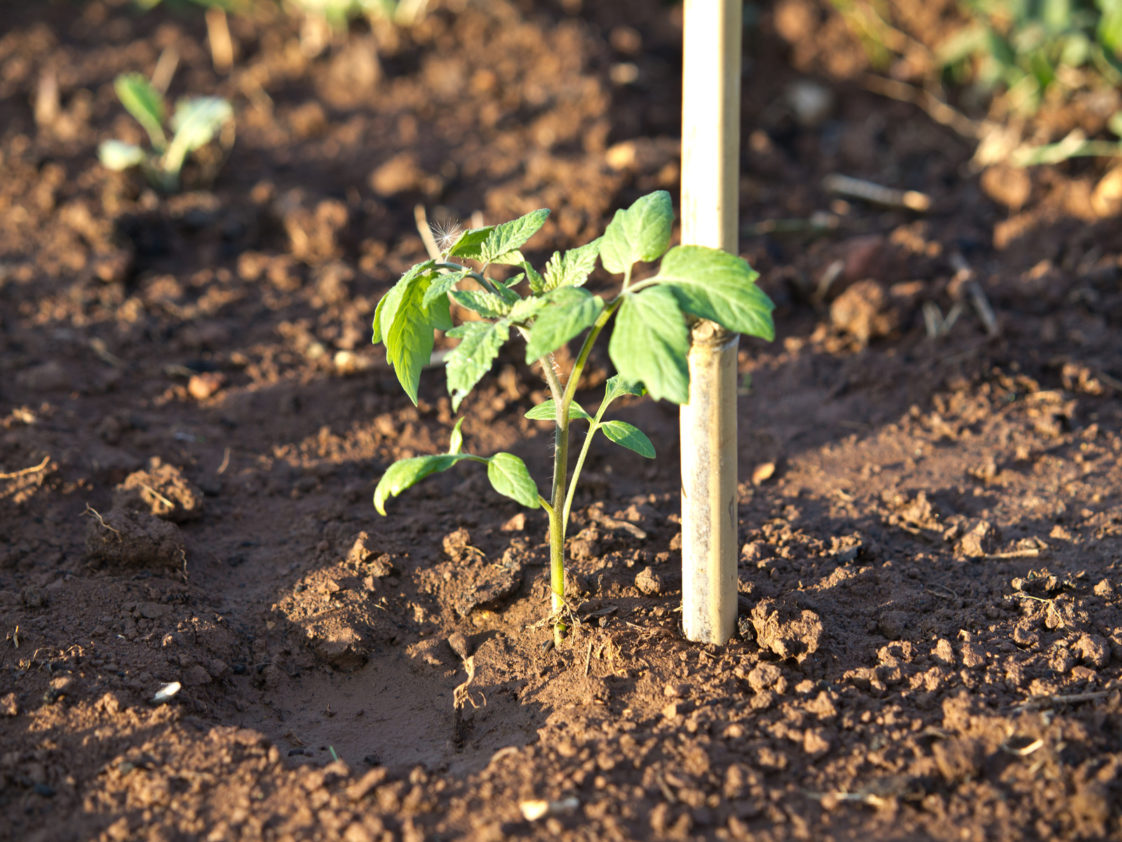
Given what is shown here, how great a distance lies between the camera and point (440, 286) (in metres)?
2.01

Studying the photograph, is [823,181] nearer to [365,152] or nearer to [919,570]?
[365,152]

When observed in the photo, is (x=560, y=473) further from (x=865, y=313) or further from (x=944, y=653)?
(x=865, y=313)

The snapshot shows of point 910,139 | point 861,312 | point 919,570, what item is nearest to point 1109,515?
point 919,570

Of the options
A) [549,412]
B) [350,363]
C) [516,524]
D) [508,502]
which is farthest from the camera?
[350,363]

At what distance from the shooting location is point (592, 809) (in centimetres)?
194

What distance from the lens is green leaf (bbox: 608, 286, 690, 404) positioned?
1784 mm

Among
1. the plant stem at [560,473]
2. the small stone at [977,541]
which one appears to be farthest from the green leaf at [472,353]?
the small stone at [977,541]

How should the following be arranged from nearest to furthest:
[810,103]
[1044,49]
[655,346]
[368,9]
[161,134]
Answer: [655,346] < [161,134] < [1044,49] < [810,103] < [368,9]

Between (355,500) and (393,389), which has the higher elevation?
(393,389)

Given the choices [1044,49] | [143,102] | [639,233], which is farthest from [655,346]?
[1044,49]

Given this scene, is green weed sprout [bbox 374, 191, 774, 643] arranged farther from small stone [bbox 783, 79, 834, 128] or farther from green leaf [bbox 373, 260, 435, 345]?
small stone [bbox 783, 79, 834, 128]

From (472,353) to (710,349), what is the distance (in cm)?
47

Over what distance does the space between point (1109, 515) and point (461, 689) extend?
71.5 inches

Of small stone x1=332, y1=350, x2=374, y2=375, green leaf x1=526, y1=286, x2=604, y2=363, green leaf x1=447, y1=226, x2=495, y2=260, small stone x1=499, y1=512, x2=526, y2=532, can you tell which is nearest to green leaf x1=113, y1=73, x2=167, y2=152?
small stone x1=332, y1=350, x2=374, y2=375
